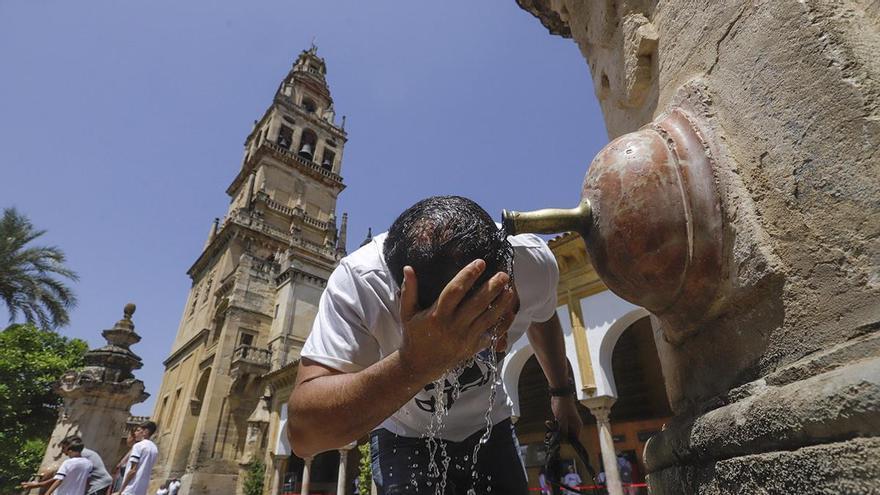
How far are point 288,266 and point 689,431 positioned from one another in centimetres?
2485

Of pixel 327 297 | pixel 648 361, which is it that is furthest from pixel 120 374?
pixel 648 361

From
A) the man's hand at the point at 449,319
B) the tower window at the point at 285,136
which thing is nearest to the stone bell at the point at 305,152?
the tower window at the point at 285,136

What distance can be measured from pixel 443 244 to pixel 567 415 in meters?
1.32

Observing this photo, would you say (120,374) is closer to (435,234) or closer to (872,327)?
(435,234)

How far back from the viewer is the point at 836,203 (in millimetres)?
917

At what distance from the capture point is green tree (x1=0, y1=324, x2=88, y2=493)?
1977cm

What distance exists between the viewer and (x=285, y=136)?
107 feet

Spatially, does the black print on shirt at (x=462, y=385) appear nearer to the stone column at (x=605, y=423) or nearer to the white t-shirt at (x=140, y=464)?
the white t-shirt at (x=140, y=464)

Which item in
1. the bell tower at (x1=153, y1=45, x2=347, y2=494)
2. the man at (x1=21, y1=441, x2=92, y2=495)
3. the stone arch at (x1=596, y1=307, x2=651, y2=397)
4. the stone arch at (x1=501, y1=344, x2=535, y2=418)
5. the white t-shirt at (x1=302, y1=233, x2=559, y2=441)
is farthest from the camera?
the bell tower at (x1=153, y1=45, x2=347, y2=494)

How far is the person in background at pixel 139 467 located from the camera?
5499 millimetres

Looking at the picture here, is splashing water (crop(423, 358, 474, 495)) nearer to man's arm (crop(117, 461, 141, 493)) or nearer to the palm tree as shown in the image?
man's arm (crop(117, 461, 141, 493))

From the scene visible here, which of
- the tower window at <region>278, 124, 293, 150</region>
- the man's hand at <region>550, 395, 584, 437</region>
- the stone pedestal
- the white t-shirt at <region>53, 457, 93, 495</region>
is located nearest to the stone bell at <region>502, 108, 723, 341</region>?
the man's hand at <region>550, 395, 584, 437</region>

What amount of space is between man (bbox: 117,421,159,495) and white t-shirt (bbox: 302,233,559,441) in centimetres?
537

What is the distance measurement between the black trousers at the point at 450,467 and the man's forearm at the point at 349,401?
60cm
